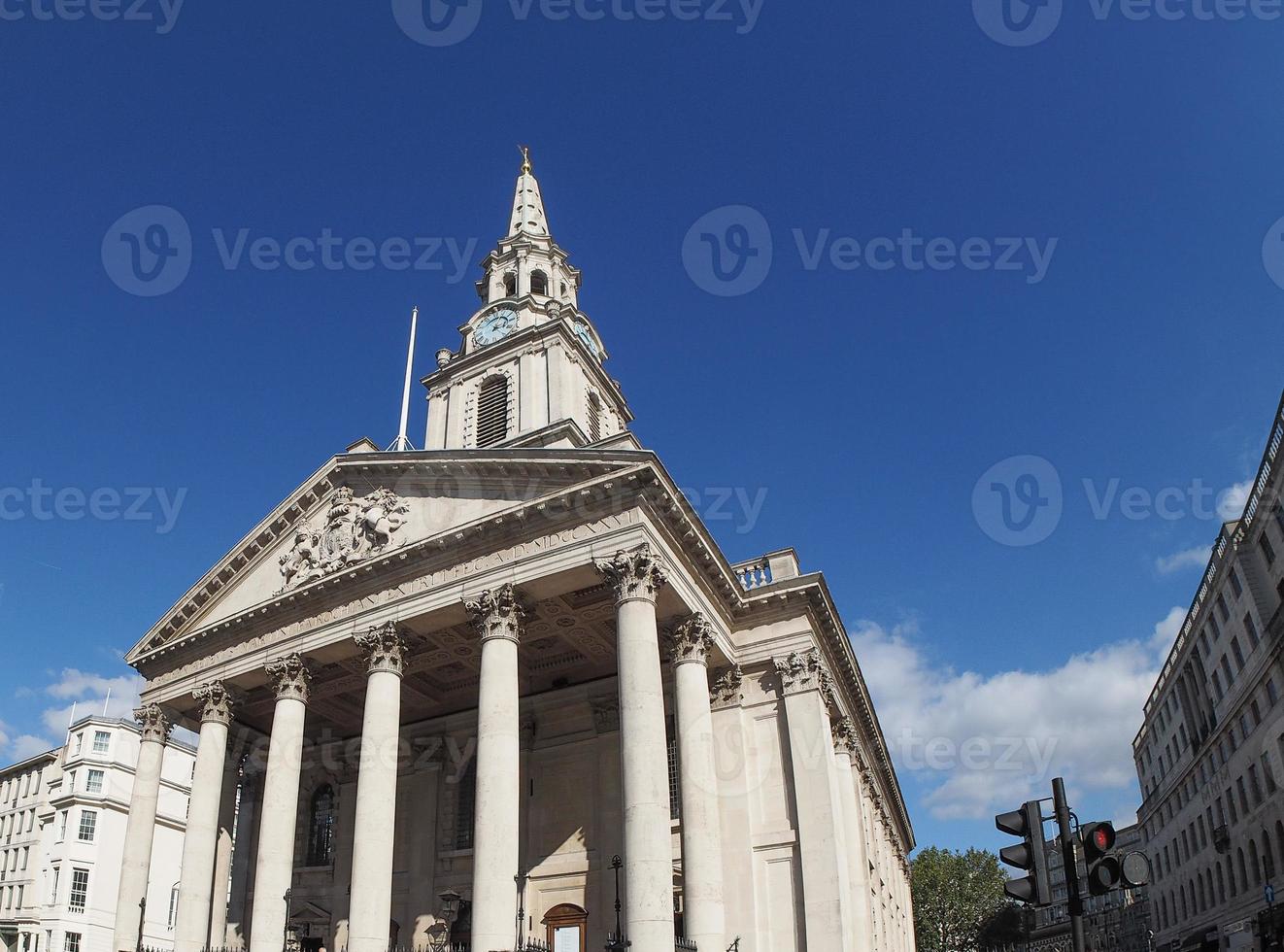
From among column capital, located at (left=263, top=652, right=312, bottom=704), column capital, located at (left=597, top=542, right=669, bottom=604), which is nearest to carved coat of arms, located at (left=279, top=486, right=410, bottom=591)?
column capital, located at (left=263, top=652, right=312, bottom=704)

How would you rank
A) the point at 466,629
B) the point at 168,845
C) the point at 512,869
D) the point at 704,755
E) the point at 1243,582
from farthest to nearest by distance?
the point at 168,845
the point at 1243,582
the point at 466,629
the point at 704,755
the point at 512,869

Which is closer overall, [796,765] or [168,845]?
[796,765]

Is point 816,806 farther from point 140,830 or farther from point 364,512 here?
point 140,830

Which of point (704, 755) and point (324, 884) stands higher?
point (704, 755)

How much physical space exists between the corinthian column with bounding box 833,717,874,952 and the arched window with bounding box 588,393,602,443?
1550 centimetres

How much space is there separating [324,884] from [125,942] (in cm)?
760

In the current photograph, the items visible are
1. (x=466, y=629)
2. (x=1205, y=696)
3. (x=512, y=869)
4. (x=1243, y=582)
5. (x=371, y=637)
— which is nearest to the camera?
(x=512, y=869)

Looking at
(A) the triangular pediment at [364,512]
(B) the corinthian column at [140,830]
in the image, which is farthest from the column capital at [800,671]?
(B) the corinthian column at [140,830]

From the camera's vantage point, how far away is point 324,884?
3272cm

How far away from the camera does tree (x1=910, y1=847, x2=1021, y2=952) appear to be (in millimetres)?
77188

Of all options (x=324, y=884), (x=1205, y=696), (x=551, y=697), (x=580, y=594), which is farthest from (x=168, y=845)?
(x=1205, y=696)

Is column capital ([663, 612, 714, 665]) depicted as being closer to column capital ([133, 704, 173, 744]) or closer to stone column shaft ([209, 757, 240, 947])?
stone column shaft ([209, 757, 240, 947])

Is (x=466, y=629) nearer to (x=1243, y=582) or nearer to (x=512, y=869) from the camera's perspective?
(x=512, y=869)

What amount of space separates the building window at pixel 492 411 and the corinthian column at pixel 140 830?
51.0 feet
